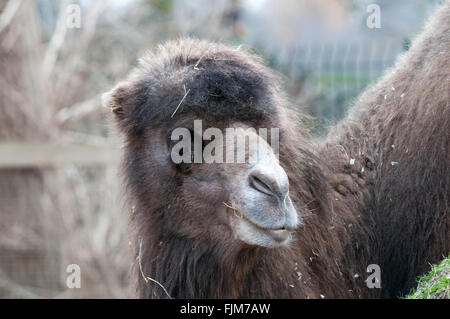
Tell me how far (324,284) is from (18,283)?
21.2 ft

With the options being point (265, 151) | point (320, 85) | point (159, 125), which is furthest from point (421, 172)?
point (320, 85)

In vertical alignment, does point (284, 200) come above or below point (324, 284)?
above

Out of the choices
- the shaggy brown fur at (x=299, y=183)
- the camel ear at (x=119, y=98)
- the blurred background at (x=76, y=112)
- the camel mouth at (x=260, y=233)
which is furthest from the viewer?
the blurred background at (x=76, y=112)

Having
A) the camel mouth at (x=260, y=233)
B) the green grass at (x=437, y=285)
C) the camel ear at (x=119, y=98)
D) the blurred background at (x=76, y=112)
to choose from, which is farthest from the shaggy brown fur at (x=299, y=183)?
the blurred background at (x=76, y=112)

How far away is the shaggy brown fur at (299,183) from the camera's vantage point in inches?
187

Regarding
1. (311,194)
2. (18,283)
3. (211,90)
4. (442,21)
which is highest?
(442,21)

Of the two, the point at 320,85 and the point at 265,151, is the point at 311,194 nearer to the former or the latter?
the point at 265,151

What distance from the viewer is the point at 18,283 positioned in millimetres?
10539

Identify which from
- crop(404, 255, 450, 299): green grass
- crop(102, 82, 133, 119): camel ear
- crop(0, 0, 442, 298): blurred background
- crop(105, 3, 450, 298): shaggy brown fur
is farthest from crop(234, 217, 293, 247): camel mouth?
crop(0, 0, 442, 298): blurred background

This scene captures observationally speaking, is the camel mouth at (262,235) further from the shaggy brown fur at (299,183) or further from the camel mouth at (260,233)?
the shaggy brown fur at (299,183)

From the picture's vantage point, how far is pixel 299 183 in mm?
5004

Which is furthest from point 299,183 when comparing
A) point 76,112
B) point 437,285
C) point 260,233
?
point 76,112

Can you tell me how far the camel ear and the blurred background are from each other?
3603 mm

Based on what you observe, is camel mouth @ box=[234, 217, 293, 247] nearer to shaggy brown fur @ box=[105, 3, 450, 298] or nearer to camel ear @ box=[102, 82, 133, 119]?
shaggy brown fur @ box=[105, 3, 450, 298]
